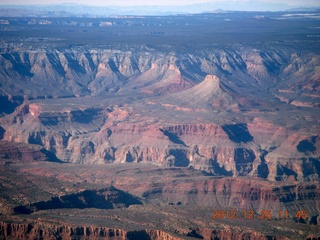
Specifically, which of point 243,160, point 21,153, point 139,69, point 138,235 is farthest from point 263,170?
point 139,69

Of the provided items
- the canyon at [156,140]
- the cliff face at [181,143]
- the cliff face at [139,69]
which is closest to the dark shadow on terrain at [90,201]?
the canyon at [156,140]

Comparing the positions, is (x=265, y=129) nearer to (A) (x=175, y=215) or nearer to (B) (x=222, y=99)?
(B) (x=222, y=99)

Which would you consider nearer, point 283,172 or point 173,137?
point 283,172

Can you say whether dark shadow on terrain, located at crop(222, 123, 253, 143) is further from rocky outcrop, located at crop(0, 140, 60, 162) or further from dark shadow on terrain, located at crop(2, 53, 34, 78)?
dark shadow on terrain, located at crop(2, 53, 34, 78)

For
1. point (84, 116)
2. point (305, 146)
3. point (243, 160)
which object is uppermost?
point (305, 146)

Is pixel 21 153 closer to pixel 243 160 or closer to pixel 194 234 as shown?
pixel 243 160

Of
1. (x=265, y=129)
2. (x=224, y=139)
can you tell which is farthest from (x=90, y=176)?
(x=265, y=129)

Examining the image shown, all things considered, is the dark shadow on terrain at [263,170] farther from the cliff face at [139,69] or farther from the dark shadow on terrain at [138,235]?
the cliff face at [139,69]
